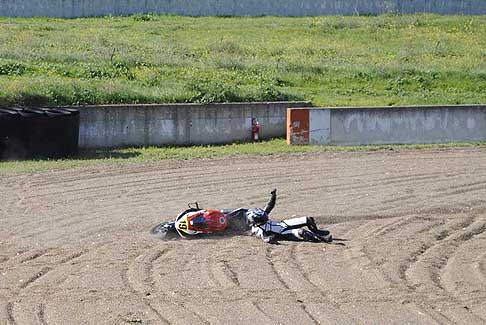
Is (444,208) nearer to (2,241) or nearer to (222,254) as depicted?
(222,254)

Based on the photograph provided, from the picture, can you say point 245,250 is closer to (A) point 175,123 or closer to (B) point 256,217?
(B) point 256,217

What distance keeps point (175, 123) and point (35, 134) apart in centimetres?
518

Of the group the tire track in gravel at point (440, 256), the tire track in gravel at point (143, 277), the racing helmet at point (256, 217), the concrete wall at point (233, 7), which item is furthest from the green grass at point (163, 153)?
the concrete wall at point (233, 7)

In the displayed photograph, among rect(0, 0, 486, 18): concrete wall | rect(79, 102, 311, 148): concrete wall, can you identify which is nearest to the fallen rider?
rect(79, 102, 311, 148): concrete wall

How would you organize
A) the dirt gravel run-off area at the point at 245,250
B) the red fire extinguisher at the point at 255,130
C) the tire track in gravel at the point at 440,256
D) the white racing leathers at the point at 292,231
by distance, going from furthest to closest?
1. the red fire extinguisher at the point at 255,130
2. the white racing leathers at the point at 292,231
3. the tire track in gravel at the point at 440,256
4. the dirt gravel run-off area at the point at 245,250

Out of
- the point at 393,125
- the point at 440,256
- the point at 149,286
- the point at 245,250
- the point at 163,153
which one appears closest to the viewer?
the point at 149,286

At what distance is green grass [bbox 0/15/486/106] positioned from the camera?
107 ft

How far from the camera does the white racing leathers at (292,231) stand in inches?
632

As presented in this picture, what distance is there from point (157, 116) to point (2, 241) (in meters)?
13.6

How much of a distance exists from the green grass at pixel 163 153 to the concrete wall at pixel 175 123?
0.65 metres

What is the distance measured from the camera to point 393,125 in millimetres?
30719

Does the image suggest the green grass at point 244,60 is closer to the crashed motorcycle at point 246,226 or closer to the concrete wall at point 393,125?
the concrete wall at point 393,125

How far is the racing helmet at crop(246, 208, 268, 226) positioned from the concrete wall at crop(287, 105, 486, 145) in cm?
1297

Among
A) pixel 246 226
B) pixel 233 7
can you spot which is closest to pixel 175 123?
pixel 246 226
